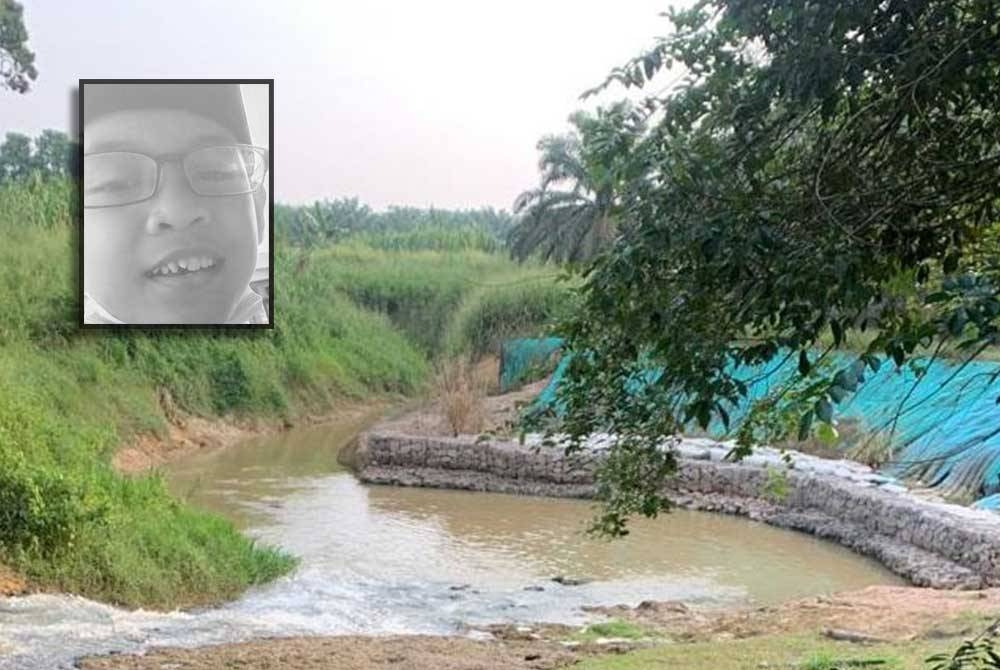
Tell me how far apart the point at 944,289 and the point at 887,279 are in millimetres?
234

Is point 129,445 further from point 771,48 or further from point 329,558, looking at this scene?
point 771,48

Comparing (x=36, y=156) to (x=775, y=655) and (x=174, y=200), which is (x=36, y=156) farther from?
(x=775, y=655)

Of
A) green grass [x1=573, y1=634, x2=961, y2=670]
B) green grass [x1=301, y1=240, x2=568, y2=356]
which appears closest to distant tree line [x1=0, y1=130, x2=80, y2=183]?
green grass [x1=301, y1=240, x2=568, y2=356]

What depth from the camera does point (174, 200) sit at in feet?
36.2

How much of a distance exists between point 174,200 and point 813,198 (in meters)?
9.70

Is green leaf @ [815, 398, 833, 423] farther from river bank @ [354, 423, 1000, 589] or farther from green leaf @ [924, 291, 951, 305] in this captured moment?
river bank @ [354, 423, 1000, 589]

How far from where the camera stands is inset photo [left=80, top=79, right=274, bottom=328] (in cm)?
1048

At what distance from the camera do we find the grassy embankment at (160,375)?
7.67m

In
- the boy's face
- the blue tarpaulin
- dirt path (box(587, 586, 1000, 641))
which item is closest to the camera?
dirt path (box(587, 586, 1000, 641))

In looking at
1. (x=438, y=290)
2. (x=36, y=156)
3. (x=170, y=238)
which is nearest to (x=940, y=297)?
(x=170, y=238)

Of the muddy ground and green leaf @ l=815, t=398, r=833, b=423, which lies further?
the muddy ground

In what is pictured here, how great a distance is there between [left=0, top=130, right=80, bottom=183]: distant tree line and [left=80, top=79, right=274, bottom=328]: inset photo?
9.79 meters

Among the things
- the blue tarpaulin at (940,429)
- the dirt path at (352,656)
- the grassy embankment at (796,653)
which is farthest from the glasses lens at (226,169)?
the grassy embankment at (796,653)

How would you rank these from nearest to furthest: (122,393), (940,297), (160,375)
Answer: (940,297) < (122,393) < (160,375)
